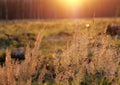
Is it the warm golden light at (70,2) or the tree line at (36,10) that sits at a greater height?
the warm golden light at (70,2)

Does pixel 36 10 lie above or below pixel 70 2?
below

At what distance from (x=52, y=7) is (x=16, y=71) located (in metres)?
29.1

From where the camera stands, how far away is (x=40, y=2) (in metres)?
34.4

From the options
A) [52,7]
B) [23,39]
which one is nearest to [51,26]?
[23,39]

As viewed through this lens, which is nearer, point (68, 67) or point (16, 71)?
point (16, 71)

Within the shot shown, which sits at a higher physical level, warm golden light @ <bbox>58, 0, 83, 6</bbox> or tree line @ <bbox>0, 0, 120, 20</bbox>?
warm golden light @ <bbox>58, 0, 83, 6</bbox>

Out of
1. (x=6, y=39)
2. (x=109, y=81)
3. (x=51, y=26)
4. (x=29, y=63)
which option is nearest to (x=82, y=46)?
(x=109, y=81)

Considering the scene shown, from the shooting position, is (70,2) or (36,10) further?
(36,10)

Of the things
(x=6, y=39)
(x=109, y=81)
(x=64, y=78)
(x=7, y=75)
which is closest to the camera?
(x=7, y=75)

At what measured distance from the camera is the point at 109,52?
5.75 metres

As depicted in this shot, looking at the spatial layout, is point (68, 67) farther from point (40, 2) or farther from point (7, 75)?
point (40, 2)

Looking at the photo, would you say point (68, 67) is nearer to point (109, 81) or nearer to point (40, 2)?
point (109, 81)

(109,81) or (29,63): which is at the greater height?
(29,63)

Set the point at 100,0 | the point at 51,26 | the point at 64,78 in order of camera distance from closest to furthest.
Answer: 1. the point at 64,78
2. the point at 51,26
3. the point at 100,0
